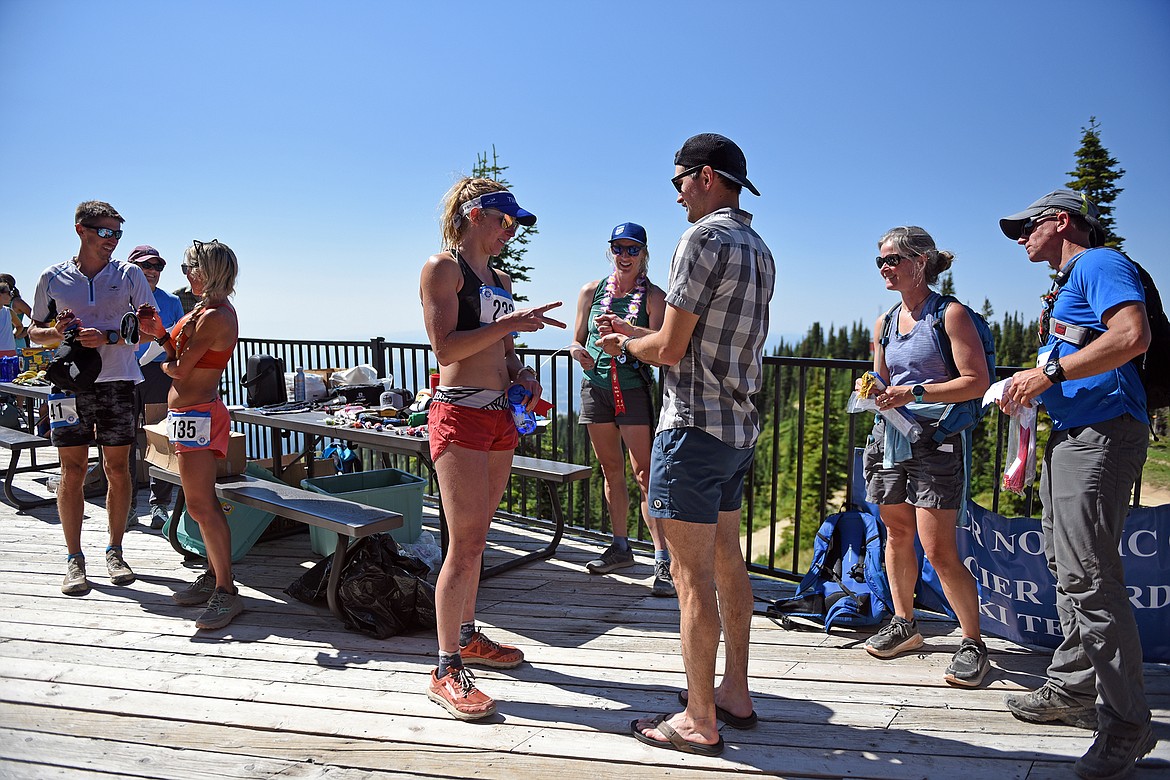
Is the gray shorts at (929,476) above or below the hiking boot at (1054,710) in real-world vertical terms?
above

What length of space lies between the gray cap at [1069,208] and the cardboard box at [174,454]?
396 centimetres

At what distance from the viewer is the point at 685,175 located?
7.57 ft

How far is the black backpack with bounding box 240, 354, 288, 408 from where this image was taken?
17.3 feet

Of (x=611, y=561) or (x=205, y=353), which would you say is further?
(x=611, y=561)

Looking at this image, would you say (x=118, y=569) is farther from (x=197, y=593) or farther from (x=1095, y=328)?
(x=1095, y=328)

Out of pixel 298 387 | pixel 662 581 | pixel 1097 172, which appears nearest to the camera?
pixel 662 581

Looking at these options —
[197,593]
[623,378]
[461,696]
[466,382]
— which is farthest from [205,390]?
[623,378]

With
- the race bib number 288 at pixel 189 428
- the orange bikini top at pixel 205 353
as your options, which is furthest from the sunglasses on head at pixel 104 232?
the race bib number 288 at pixel 189 428

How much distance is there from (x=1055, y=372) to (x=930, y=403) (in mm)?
622

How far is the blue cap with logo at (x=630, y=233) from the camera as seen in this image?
3936 millimetres

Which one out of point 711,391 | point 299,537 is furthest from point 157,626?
point 711,391

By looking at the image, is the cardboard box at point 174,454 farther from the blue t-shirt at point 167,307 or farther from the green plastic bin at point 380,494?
the blue t-shirt at point 167,307

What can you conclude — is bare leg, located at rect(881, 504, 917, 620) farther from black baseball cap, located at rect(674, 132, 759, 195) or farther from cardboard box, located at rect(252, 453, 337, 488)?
cardboard box, located at rect(252, 453, 337, 488)

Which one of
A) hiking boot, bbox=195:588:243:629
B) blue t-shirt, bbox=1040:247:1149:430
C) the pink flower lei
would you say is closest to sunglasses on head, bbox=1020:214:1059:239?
blue t-shirt, bbox=1040:247:1149:430
